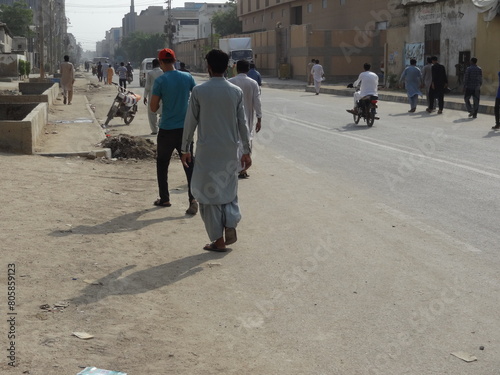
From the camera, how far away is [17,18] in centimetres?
10400

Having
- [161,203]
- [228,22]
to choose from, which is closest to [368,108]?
[161,203]

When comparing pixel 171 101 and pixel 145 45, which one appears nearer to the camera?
pixel 171 101

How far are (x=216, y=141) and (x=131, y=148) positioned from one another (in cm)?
686

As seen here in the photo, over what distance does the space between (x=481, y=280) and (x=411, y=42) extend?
33914 mm

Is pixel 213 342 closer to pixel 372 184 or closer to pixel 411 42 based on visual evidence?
pixel 372 184

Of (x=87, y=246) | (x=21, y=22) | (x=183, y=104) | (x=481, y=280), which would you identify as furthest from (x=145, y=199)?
(x=21, y=22)

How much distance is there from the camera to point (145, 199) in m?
9.32

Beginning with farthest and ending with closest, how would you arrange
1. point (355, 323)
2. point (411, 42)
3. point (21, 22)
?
1. point (21, 22)
2. point (411, 42)
3. point (355, 323)

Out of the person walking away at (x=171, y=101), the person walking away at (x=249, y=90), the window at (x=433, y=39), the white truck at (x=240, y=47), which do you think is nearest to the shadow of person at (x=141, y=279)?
the person walking away at (x=171, y=101)

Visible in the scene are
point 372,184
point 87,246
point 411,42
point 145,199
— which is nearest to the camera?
point 87,246

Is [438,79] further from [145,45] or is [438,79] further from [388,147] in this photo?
[145,45]

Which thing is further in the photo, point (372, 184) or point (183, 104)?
point (372, 184)

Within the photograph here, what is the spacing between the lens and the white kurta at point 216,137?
6.47 metres

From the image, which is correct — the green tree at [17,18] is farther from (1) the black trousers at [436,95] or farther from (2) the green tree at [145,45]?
(1) the black trousers at [436,95]
